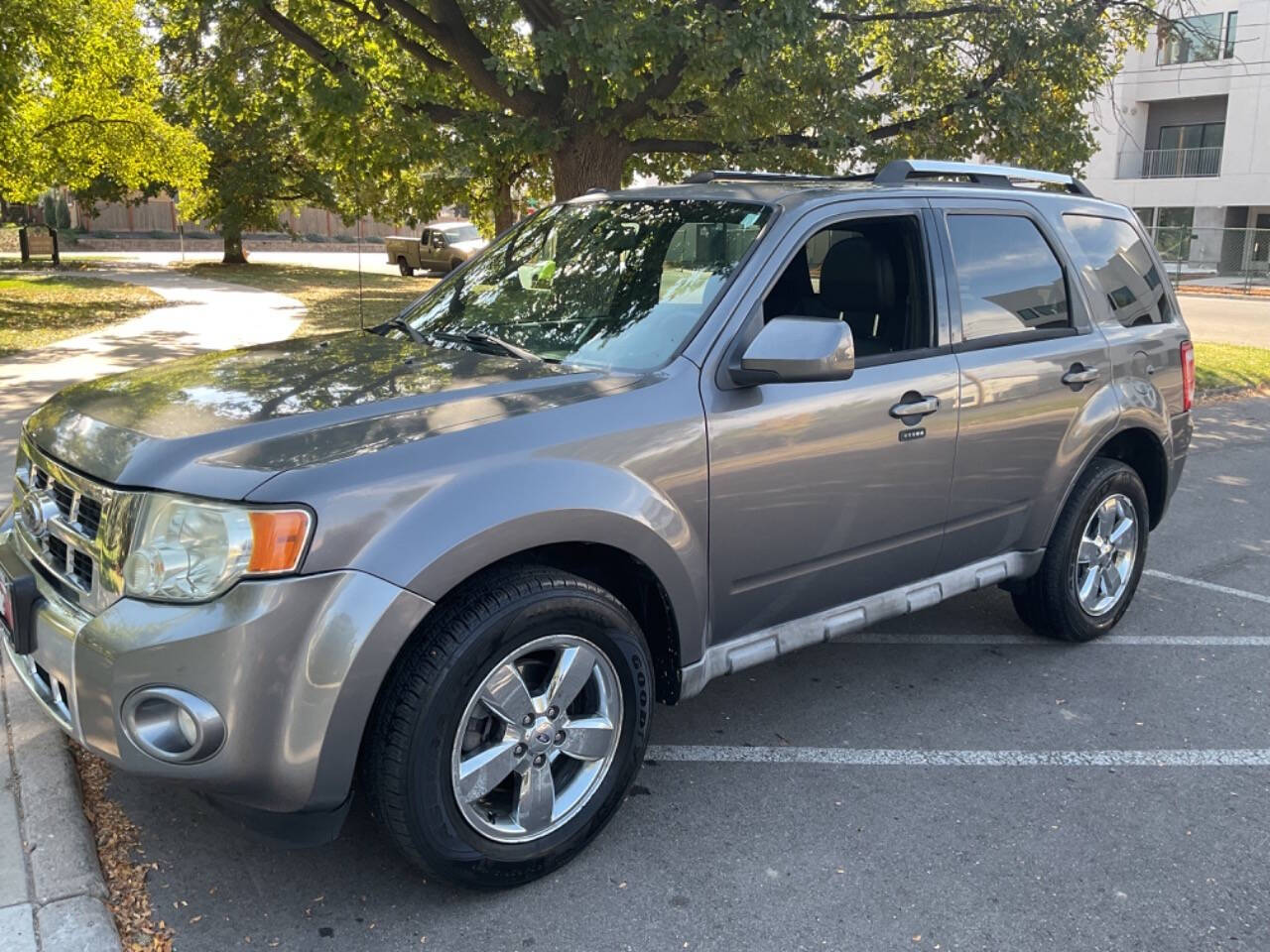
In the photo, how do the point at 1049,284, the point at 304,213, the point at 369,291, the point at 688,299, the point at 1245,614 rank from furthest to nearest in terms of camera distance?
the point at 304,213 → the point at 369,291 → the point at 1245,614 → the point at 1049,284 → the point at 688,299

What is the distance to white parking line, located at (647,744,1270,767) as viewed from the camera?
3939 mm

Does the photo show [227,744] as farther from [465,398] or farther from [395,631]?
[465,398]

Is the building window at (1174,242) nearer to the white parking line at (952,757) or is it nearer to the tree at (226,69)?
the tree at (226,69)

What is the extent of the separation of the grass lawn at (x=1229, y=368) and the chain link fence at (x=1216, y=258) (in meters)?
16.9

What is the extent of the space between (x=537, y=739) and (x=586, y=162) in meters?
8.81

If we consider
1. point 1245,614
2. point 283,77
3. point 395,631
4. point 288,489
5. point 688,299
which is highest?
point 283,77

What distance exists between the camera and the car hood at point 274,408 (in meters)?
2.75

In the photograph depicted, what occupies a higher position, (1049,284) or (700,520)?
(1049,284)

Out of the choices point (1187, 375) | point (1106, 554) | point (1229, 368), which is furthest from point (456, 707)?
point (1229, 368)

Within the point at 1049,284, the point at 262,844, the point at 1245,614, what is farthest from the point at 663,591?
the point at 1245,614

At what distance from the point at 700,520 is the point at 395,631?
1.03 metres

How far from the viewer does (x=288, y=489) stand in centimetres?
262

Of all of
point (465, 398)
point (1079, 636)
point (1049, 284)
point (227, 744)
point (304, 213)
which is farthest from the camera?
point (304, 213)

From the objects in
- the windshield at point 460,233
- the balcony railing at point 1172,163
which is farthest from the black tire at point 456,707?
the balcony railing at point 1172,163
